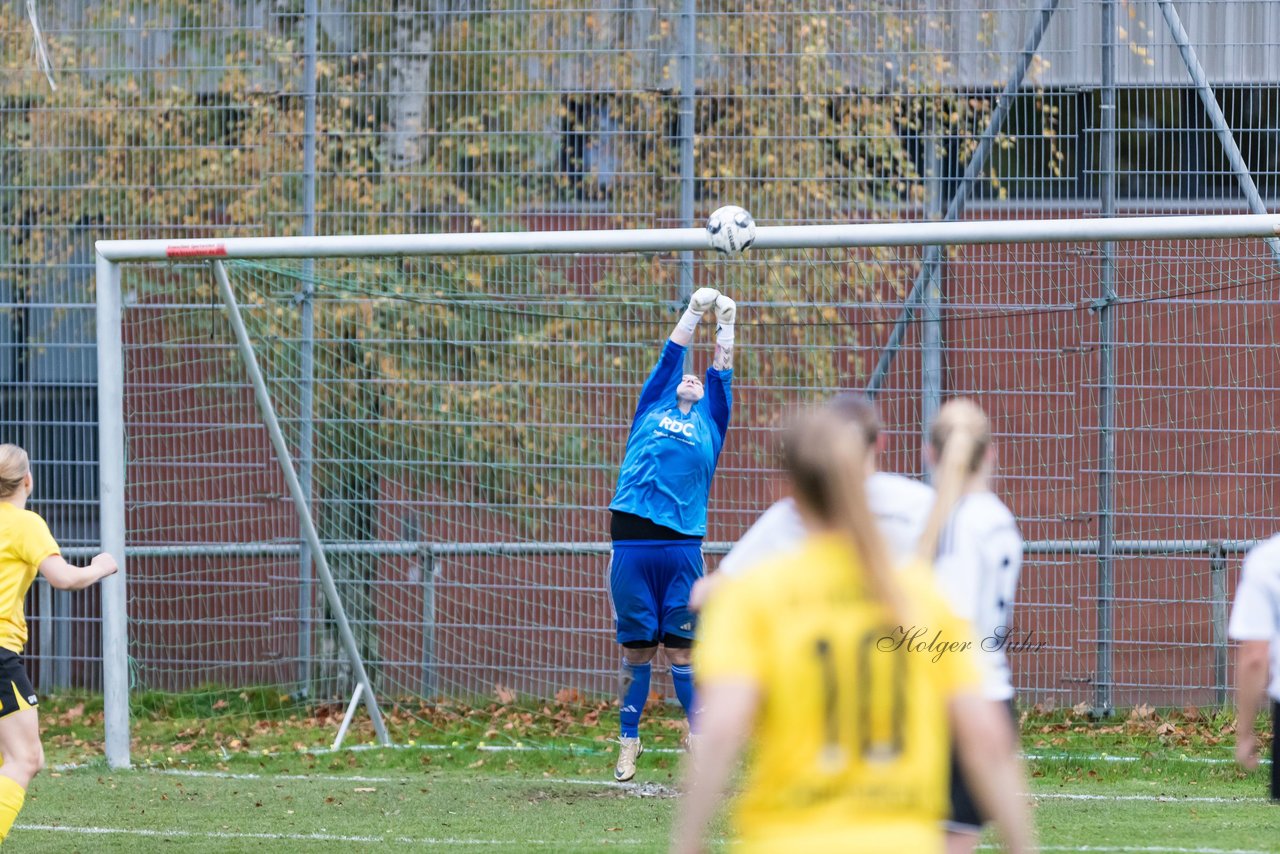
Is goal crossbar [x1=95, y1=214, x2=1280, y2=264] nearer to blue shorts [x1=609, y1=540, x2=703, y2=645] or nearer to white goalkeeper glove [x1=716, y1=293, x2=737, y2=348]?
white goalkeeper glove [x1=716, y1=293, x2=737, y2=348]

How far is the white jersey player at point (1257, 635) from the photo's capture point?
380 cm

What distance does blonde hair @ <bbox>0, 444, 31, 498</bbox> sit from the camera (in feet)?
18.0

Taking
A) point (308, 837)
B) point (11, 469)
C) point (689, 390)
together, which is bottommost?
point (308, 837)

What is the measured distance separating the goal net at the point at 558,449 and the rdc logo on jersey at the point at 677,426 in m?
1.75

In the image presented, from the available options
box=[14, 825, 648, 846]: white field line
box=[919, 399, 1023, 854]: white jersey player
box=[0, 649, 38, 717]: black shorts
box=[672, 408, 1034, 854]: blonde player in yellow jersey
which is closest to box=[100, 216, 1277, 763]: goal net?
box=[14, 825, 648, 846]: white field line

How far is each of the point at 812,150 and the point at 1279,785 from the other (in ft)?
19.4

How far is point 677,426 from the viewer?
708cm

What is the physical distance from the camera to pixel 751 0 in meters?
9.32

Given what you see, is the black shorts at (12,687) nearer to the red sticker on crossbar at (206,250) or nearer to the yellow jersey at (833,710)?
the red sticker on crossbar at (206,250)

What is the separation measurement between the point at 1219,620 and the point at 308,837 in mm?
5349

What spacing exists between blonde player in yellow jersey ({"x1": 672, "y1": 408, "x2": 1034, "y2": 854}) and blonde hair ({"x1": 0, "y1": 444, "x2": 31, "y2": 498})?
13.1ft

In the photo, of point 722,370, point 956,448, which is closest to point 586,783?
point 722,370

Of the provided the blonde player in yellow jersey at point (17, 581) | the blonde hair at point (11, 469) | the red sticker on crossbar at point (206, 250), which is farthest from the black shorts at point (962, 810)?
the red sticker on crossbar at point (206, 250)

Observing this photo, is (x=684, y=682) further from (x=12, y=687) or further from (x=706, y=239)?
(x=12, y=687)
